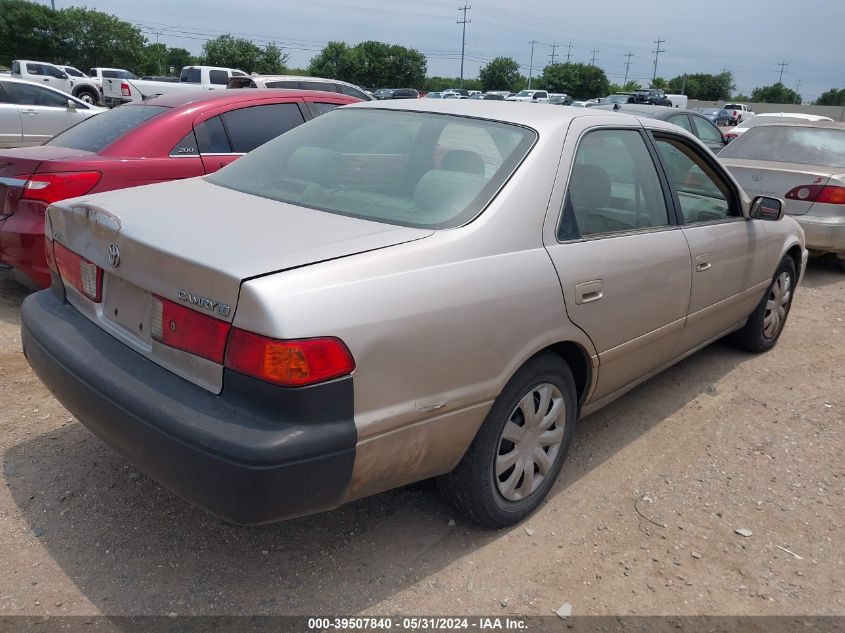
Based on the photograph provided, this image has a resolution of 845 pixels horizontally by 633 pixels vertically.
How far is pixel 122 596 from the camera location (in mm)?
2361

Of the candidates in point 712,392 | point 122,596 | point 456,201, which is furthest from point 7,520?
point 712,392

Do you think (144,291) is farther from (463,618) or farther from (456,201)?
(463,618)

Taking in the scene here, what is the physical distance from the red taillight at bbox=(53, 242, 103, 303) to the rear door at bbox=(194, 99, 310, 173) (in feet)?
8.10

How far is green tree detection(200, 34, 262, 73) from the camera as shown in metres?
57.8

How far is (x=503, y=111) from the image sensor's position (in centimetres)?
314

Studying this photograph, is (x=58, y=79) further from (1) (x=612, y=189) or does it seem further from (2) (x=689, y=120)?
(1) (x=612, y=189)

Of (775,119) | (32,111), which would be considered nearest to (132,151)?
(775,119)

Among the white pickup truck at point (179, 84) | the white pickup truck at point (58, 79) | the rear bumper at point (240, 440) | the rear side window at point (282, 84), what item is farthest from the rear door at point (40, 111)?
the white pickup truck at point (58, 79)

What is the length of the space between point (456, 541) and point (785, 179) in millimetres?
5970

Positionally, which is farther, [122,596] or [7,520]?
[7,520]

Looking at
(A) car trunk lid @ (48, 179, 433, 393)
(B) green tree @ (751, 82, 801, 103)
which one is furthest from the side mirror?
(B) green tree @ (751, 82, 801, 103)

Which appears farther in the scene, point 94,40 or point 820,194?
point 94,40

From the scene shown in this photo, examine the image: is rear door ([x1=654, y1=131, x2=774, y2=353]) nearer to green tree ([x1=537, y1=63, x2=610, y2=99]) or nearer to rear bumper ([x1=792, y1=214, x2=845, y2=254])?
rear bumper ([x1=792, y1=214, x2=845, y2=254])

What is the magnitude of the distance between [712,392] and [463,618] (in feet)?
8.56
